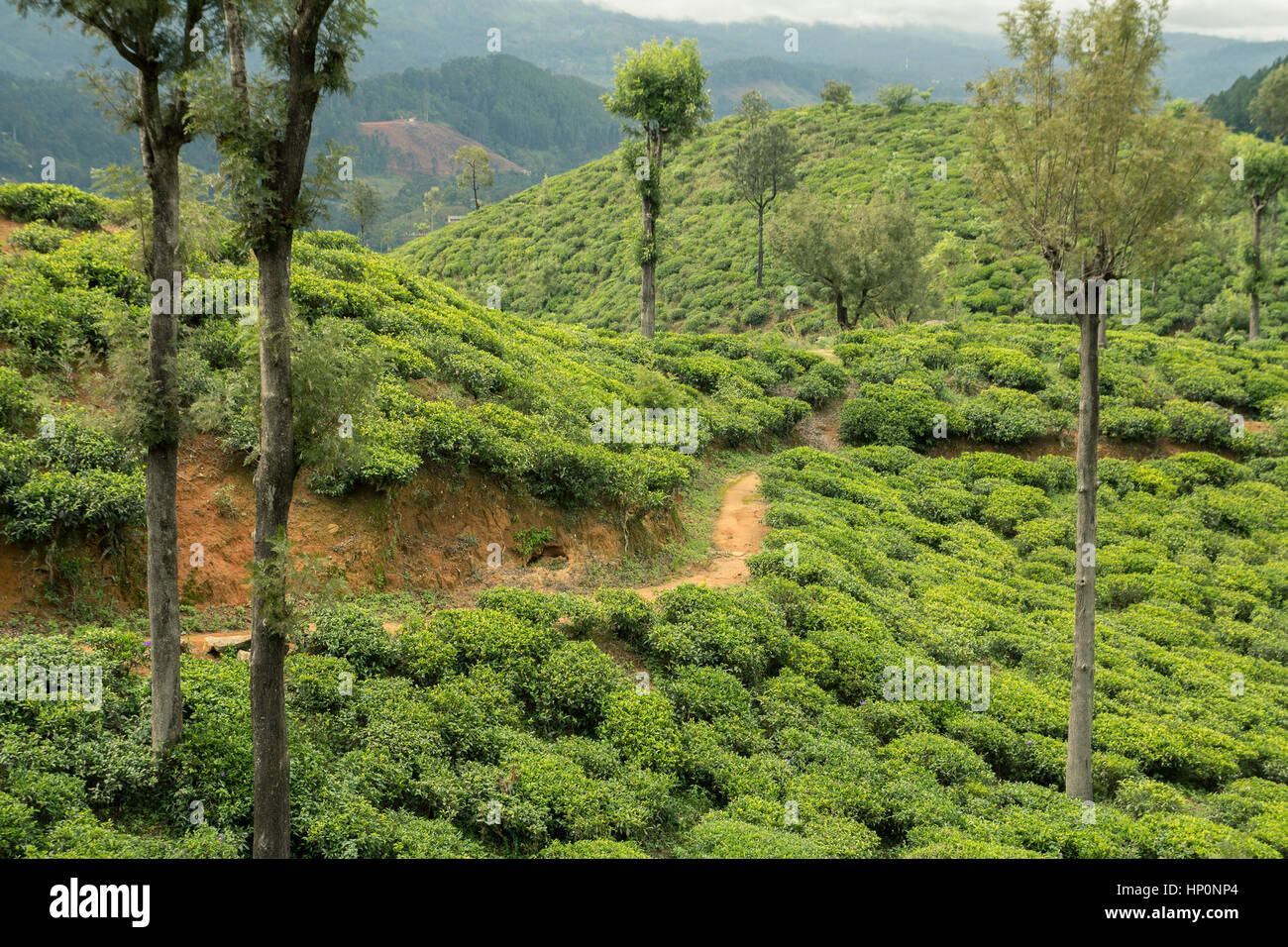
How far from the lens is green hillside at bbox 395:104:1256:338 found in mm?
49031

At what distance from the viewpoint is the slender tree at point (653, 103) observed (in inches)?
1206

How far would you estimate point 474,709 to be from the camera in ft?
35.7

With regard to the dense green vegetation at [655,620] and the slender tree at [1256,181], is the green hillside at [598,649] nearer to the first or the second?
the dense green vegetation at [655,620]

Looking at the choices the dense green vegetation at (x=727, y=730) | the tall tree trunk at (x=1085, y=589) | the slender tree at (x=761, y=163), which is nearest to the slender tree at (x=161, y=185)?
the dense green vegetation at (x=727, y=730)

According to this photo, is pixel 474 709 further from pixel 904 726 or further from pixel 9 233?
pixel 9 233

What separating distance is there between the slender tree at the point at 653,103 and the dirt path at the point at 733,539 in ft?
37.8

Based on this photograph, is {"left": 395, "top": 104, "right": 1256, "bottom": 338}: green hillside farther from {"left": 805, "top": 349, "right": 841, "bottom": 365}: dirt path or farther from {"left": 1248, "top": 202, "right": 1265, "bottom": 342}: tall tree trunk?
{"left": 805, "top": 349, "right": 841, "bottom": 365}: dirt path

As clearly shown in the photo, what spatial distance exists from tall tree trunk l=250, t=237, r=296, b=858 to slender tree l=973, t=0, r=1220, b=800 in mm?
10499

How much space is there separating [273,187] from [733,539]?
14.2 metres

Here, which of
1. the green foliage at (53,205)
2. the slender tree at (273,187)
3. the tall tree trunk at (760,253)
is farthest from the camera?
the tall tree trunk at (760,253)

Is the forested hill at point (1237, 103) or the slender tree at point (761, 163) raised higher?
the forested hill at point (1237, 103)

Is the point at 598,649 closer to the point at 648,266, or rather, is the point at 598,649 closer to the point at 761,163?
the point at 648,266

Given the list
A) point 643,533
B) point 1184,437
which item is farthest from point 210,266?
point 1184,437

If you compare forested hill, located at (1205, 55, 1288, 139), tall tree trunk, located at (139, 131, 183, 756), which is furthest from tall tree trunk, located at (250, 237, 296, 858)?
forested hill, located at (1205, 55, 1288, 139)
